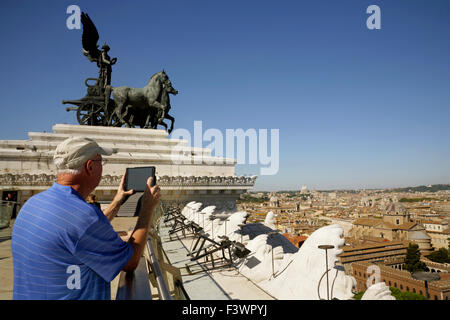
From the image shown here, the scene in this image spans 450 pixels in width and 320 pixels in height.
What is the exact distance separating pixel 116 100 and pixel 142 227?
19.4 metres

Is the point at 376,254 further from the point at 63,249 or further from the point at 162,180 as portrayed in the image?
the point at 63,249

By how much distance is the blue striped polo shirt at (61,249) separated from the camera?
129cm

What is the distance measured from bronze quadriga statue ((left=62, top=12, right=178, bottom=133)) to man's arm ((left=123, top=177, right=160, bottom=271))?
1852 centimetres

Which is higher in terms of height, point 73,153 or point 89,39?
point 89,39

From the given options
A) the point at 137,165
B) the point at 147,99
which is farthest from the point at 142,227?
the point at 147,99

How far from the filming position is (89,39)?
71.1 feet

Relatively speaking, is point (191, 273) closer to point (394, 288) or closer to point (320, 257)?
point (320, 257)

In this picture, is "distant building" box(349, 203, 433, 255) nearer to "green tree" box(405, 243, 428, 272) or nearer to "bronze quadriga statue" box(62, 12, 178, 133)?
"green tree" box(405, 243, 428, 272)

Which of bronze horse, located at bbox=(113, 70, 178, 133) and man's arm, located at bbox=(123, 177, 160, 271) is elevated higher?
bronze horse, located at bbox=(113, 70, 178, 133)

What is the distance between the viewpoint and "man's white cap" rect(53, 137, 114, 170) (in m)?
1.48

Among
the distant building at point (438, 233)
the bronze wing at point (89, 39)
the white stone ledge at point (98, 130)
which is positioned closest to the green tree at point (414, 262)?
the distant building at point (438, 233)

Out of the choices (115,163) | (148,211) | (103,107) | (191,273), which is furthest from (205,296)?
(103,107)

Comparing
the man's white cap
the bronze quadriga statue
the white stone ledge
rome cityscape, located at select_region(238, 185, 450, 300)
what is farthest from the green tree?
the man's white cap
